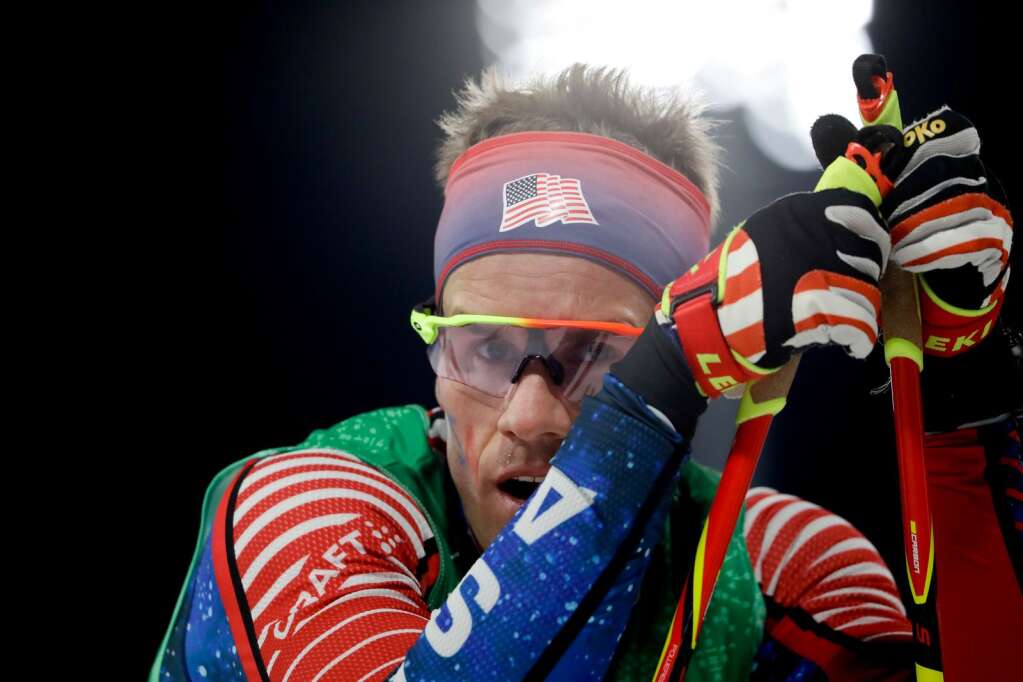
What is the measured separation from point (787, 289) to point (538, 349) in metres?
0.41

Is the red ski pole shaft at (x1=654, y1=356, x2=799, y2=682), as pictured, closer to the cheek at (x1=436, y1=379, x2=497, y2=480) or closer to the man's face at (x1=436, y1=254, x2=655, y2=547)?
the man's face at (x1=436, y1=254, x2=655, y2=547)

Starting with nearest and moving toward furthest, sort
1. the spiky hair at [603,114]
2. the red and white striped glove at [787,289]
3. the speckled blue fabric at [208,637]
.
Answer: the red and white striped glove at [787,289] < the speckled blue fabric at [208,637] < the spiky hair at [603,114]

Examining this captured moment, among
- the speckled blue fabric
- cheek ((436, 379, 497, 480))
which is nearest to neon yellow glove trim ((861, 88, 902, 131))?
cheek ((436, 379, 497, 480))

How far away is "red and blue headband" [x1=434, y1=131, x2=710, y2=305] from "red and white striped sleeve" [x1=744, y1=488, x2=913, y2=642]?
516 millimetres

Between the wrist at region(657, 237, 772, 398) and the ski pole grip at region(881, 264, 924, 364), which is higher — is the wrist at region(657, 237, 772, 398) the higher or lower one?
the lower one

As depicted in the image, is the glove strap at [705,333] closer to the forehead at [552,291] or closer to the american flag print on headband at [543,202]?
the forehead at [552,291]

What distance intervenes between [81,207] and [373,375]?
3.09 feet

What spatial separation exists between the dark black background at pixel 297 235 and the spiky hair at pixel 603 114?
2.86ft

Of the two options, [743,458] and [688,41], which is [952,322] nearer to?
[743,458]

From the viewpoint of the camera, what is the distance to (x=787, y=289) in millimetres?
677

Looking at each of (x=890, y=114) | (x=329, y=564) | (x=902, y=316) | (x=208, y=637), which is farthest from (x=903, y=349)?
(x=208, y=637)

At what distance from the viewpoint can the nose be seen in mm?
979

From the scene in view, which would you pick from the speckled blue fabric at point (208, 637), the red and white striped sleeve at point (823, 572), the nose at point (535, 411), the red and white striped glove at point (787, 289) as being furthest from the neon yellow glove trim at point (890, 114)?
the speckled blue fabric at point (208, 637)

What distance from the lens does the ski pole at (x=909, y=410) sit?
781 millimetres
